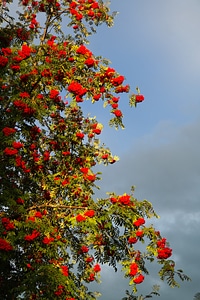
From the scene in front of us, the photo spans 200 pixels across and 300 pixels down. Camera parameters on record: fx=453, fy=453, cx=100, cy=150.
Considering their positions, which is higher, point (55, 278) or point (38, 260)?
point (38, 260)

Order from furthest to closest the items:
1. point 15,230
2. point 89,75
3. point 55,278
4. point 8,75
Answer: point 89,75
point 8,75
point 15,230
point 55,278

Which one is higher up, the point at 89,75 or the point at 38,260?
the point at 89,75

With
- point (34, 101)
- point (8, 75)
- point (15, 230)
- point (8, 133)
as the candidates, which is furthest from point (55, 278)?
point (8, 75)

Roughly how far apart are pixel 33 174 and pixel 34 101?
221cm

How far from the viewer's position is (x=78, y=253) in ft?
43.5

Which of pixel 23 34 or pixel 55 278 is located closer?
pixel 55 278

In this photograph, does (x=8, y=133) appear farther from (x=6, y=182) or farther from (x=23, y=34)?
(x=23, y=34)

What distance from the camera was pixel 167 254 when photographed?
10.7m

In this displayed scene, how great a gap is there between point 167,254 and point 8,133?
4749 mm

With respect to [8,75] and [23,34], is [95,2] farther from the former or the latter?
[8,75]

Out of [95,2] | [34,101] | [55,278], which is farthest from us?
[95,2]

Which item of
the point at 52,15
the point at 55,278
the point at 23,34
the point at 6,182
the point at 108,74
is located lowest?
the point at 55,278

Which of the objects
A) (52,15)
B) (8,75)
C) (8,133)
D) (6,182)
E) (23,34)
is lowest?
(6,182)

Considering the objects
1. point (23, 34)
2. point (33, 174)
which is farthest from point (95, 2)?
point (33, 174)
